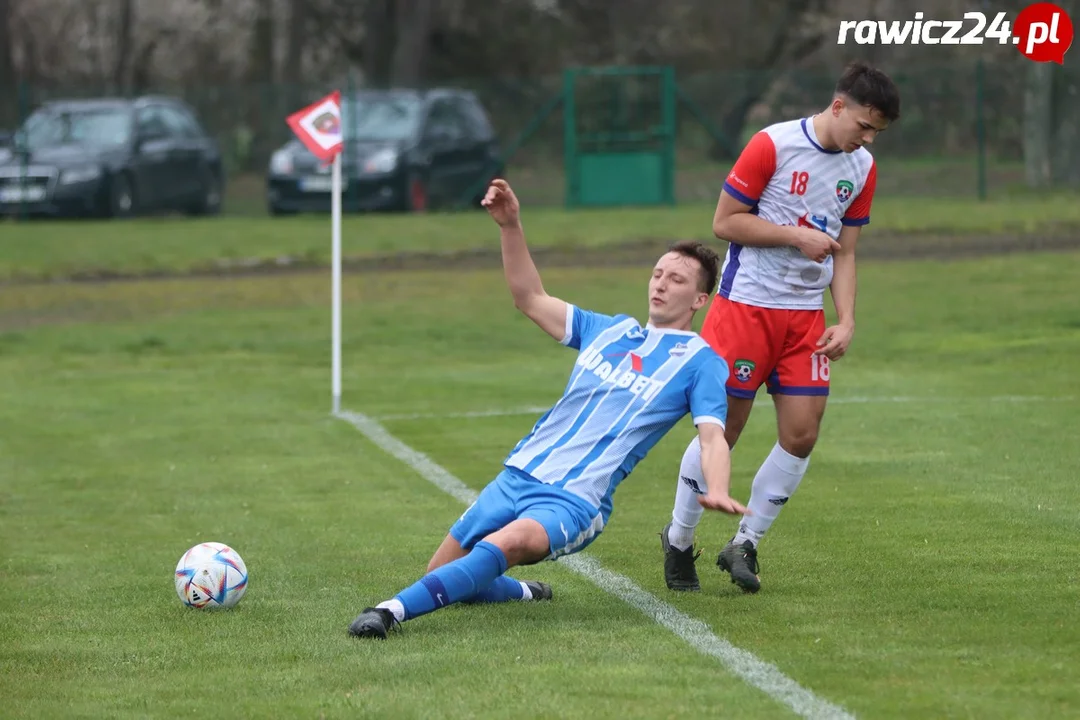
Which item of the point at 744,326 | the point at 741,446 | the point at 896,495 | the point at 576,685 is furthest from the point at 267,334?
the point at 576,685

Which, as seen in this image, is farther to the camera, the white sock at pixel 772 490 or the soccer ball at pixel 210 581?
the white sock at pixel 772 490

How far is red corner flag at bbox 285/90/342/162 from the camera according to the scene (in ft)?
42.4

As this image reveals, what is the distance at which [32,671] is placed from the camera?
19.4 ft

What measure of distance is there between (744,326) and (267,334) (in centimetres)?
1110

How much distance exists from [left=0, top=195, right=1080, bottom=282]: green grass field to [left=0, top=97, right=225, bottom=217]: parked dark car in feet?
1.54

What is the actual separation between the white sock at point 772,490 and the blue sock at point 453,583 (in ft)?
4.37

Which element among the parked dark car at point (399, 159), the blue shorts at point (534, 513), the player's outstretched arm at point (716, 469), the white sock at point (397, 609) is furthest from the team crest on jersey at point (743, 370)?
the parked dark car at point (399, 159)

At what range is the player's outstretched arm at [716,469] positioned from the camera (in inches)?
225

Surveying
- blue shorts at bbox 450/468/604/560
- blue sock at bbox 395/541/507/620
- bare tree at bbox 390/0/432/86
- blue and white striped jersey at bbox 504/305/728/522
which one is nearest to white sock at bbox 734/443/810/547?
blue and white striped jersey at bbox 504/305/728/522

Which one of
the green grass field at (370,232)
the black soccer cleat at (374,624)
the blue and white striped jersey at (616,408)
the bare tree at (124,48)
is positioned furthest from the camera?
the bare tree at (124,48)

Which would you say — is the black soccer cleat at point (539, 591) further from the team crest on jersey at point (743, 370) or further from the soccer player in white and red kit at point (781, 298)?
the team crest on jersey at point (743, 370)

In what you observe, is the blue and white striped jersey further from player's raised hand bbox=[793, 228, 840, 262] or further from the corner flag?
the corner flag

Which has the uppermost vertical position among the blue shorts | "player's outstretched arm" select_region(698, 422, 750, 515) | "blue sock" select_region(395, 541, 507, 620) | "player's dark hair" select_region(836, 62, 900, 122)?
"player's dark hair" select_region(836, 62, 900, 122)

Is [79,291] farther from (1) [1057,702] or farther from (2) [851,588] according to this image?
(1) [1057,702]
